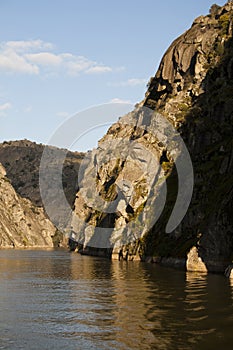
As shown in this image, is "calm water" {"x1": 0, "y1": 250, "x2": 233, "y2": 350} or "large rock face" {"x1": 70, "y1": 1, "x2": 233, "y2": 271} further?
"large rock face" {"x1": 70, "y1": 1, "x2": 233, "y2": 271}

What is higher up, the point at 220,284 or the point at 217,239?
the point at 217,239

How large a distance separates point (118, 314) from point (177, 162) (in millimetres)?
75563

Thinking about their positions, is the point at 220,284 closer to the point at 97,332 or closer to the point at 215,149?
the point at 97,332

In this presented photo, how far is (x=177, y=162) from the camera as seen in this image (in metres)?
110

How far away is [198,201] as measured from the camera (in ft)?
273

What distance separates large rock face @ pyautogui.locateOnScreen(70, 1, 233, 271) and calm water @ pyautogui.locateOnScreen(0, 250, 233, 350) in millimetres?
18611

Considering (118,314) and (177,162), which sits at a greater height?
(177,162)

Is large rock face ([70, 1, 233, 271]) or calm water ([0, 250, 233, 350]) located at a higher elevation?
large rock face ([70, 1, 233, 271])

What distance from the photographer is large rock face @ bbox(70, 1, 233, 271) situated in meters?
77.9

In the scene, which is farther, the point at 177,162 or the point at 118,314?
the point at 177,162

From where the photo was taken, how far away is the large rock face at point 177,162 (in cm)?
7794

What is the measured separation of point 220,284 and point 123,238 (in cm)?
6197

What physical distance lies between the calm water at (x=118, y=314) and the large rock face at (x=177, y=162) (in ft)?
61.1

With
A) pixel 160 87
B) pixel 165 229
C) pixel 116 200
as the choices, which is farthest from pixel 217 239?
pixel 160 87
